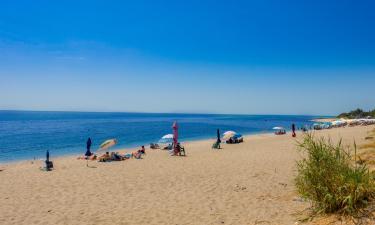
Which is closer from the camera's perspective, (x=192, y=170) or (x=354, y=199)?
(x=354, y=199)

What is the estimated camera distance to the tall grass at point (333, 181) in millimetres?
5441

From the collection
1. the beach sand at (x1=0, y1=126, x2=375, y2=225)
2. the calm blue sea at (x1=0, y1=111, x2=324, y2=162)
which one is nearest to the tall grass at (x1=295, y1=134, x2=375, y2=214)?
the beach sand at (x1=0, y1=126, x2=375, y2=225)

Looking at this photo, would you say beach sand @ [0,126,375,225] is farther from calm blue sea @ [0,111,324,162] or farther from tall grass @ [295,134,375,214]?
calm blue sea @ [0,111,324,162]

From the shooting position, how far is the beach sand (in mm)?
8367

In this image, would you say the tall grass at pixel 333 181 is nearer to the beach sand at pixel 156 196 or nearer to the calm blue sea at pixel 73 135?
the beach sand at pixel 156 196

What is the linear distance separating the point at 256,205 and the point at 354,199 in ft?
12.9

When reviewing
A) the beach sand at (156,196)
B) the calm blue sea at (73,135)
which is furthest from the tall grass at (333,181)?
the calm blue sea at (73,135)

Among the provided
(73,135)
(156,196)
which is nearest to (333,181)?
(156,196)

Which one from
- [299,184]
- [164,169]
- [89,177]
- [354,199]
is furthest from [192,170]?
[354,199]

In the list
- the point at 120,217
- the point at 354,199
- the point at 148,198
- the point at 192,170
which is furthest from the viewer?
the point at 192,170

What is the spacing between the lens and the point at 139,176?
1490 centimetres

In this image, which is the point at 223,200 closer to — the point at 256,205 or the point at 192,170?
the point at 256,205

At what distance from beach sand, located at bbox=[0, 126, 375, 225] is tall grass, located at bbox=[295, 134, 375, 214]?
29.5 inches

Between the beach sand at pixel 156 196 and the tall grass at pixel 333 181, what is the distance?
750mm
